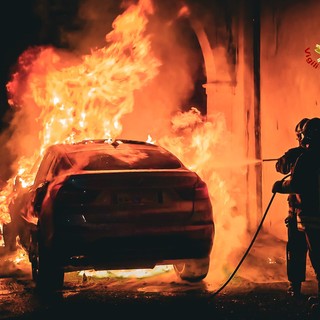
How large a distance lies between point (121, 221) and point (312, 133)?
213cm

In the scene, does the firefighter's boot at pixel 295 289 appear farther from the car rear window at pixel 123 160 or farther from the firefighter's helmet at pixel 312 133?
the car rear window at pixel 123 160

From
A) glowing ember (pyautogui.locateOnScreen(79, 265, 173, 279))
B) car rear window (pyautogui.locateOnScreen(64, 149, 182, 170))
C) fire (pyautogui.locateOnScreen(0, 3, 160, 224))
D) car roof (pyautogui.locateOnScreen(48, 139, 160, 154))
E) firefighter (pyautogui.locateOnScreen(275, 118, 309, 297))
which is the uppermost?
fire (pyautogui.locateOnScreen(0, 3, 160, 224))

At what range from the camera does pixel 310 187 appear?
20.4ft

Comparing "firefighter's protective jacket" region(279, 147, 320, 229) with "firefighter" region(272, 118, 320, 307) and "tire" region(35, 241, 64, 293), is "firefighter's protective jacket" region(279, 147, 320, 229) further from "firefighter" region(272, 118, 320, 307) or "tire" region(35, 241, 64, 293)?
"tire" region(35, 241, 64, 293)

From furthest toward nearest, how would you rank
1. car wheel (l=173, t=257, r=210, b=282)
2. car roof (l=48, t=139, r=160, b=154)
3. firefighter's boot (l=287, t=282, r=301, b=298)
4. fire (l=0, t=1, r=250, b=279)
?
fire (l=0, t=1, r=250, b=279) → car roof (l=48, t=139, r=160, b=154) → car wheel (l=173, t=257, r=210, b=282) → firefighter's boot (l=287, t=282, r=301, b=298)

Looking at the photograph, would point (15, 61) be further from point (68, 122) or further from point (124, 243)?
point (124, 243)

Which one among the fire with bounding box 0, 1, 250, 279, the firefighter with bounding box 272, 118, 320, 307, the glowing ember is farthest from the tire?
the fire with bounding box 0, 1, 250, 279

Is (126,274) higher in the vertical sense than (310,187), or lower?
lower

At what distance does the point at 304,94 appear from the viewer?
409 inches

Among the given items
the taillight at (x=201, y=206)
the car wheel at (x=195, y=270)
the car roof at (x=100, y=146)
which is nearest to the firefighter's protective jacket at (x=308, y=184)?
the taillight at (x=201, y=206)

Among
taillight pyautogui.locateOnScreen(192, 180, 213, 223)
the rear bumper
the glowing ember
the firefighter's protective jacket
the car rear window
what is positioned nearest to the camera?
the firefighter's protective jacket

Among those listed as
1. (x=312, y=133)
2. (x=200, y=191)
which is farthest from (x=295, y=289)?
(x=312, y=133)

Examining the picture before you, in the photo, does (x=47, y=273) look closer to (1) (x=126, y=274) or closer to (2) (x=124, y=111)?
(1) (x=126, y=274)

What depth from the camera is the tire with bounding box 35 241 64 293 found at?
6.91 metres
